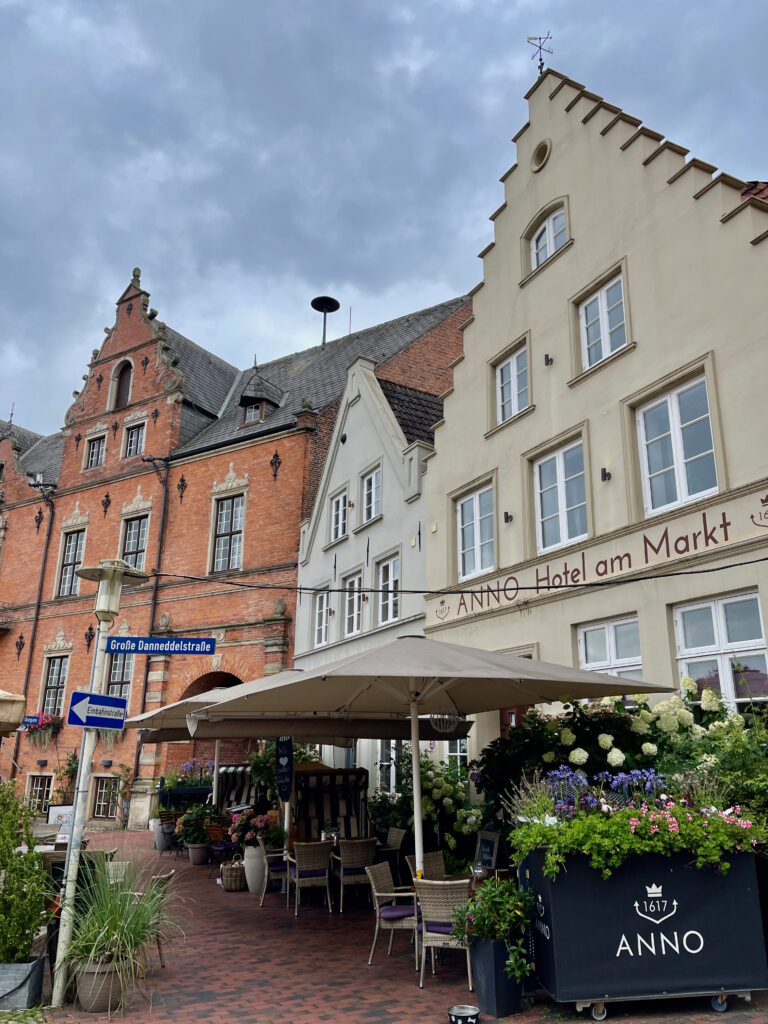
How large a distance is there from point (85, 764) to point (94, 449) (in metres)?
23.6

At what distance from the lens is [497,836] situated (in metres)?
8.77

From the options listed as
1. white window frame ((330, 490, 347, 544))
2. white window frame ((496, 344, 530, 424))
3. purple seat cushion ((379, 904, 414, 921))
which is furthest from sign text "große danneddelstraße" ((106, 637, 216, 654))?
white window frame ((330, 490, 347, 544))

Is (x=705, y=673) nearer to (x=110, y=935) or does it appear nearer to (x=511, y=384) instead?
(x=511, y=384)

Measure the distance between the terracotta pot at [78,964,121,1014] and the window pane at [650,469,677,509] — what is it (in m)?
7.55

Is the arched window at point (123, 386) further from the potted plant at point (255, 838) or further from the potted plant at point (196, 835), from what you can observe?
the potted plant at point (255, 838)

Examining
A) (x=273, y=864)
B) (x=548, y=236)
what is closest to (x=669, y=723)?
(x=273, y=864)

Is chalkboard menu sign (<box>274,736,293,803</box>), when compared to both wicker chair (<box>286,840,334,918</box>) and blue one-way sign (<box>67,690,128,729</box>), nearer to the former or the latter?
wicker chair (<box>286,840,334,918</box>)

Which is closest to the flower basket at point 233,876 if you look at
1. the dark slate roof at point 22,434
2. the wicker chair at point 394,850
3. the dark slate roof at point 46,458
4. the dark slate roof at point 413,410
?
the wicker chair at point 394,850

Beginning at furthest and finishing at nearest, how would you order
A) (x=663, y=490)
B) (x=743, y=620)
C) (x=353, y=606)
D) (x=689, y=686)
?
(x=353, y=606) → (x=663, y=490) → (x=743, y=620) → (x=689, y=686)

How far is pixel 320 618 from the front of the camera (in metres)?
20.0

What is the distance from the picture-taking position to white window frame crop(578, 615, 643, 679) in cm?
1005

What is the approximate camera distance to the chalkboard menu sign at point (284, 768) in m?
11.4

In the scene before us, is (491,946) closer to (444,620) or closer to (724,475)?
(724,475)

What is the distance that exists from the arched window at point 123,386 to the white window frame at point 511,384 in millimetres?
18507
